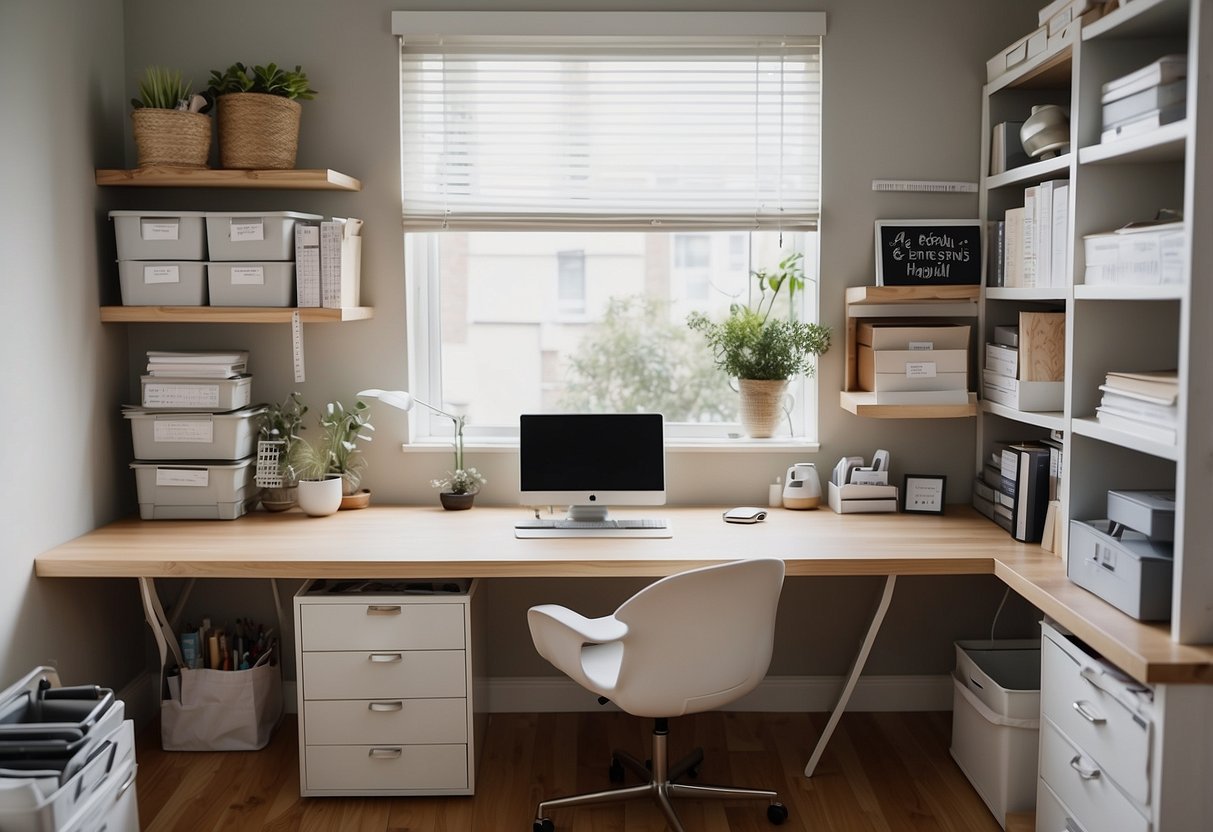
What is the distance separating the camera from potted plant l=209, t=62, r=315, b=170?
3184 millimetres

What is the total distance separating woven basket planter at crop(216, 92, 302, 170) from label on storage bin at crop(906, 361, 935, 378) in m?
1.97

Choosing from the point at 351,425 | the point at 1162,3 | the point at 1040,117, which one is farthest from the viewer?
the point at 351,425

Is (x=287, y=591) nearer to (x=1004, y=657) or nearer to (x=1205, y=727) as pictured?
(x=1004, y=657)

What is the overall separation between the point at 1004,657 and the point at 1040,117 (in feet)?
5.16

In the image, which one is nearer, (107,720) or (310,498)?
(107,720)

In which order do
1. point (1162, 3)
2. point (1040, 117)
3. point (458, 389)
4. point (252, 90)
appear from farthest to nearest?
point (458, 389) < point (252, 90) < point (1040, 117) < point (1162, 3)

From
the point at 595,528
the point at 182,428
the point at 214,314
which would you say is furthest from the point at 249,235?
the point at 595,528

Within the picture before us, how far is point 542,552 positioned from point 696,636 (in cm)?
54

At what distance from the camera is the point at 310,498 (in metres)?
3.35

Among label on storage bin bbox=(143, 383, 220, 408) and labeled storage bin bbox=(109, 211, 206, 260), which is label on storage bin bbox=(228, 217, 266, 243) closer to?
labeled storage bin bbox=(109, 211, 206, 260)

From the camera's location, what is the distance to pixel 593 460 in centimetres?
328

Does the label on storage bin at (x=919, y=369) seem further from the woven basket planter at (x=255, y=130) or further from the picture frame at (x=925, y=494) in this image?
the woven basket planter at (x=255, y=130)

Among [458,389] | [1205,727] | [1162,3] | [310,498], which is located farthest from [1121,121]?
[310,498]

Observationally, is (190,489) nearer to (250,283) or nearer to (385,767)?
(250,283)
